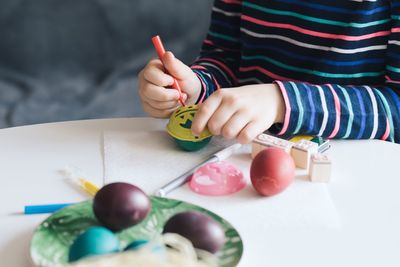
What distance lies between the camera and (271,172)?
0.62m

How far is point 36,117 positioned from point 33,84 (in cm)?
14

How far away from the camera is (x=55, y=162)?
700 millimetres

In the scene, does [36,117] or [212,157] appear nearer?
[212,157]

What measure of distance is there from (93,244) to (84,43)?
1.23 m

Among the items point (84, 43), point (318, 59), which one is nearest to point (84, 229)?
point (318, 59)

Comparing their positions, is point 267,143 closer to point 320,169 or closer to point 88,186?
point 320,169

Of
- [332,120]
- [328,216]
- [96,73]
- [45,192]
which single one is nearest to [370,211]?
[328,216]

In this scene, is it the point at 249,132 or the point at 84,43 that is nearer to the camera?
the point at 249,132

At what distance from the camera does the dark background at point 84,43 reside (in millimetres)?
1604

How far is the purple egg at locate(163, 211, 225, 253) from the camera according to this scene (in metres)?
0.49

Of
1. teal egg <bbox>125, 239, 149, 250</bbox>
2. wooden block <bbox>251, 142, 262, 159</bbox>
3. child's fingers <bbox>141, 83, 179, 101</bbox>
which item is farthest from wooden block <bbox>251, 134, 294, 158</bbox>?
teal egg <bbox>125, 239, 149, 250</bbox>

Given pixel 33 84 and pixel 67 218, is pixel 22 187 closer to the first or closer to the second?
pixel 67 218

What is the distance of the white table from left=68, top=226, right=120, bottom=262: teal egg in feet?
0.21

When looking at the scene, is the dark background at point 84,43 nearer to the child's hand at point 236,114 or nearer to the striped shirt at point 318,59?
the striped shirt at point 318,59
